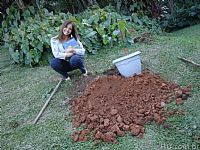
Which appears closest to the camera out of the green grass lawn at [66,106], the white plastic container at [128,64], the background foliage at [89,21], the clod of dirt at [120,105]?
the green grass lawn at [66,106]

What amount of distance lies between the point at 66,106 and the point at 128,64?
33.8 inches

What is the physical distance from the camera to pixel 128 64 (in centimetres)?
400

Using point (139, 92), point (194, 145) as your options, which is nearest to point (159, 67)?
point (139, 92)

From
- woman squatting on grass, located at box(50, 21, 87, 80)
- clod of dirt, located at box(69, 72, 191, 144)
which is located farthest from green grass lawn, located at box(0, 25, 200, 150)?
woman squatting on grass, located at box(50, 21, 87, 80)

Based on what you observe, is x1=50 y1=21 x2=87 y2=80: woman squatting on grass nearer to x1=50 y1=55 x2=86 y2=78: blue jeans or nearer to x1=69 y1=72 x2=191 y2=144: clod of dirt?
x1=50 y1=55 x2=86 y2=78: blue jeans

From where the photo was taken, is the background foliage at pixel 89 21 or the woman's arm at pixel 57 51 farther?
the background foliage at pixel 89 21

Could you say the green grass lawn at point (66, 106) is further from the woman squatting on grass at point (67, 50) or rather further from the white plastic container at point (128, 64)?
the white plastic container at point (128, 64)

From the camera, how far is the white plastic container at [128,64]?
13.1ft

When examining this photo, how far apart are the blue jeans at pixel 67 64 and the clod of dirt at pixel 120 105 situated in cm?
35

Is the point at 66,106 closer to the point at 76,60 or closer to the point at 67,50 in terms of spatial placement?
the point at 76,60

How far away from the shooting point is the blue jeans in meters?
4.21

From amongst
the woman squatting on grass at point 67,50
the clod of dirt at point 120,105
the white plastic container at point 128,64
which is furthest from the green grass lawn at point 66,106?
the white plastic container at point 128,64

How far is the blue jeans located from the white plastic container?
461 millimetres

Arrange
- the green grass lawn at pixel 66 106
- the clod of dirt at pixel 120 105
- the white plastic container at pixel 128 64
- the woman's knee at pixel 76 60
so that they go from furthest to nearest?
1. the woman's knee at pixel 76 60
2. the white plastic container at pixel 128 64
3. the clod of dirt at pixel 120 105
4. the green grass lawn at pixel 66 106
